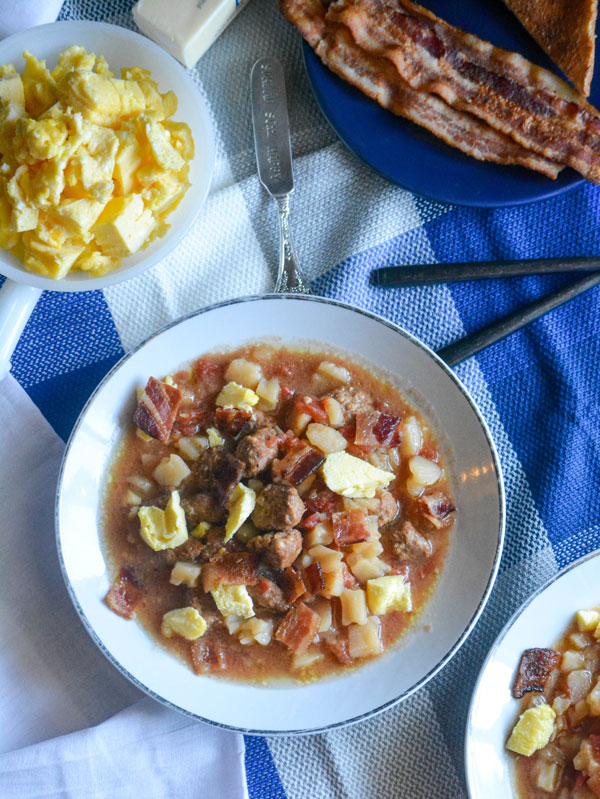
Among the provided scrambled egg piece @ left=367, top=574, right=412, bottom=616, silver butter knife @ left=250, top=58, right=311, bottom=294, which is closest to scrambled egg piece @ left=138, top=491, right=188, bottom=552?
scrambled egg piece @ left=367, top=574, right=412, bottom=616

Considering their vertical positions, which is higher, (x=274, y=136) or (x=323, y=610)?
(x=274, y=136)

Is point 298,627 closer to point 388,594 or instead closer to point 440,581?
point 388,594

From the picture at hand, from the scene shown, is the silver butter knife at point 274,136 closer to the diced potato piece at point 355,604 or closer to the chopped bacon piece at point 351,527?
the chopped bacon piece at point 351,527

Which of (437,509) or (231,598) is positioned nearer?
(231,598)

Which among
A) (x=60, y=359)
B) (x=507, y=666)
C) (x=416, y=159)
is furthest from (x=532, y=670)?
(x=60, y=359)

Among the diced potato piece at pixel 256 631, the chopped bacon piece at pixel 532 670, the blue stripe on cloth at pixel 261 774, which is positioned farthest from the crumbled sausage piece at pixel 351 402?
the blue stripe on cloth at pixel 261 774

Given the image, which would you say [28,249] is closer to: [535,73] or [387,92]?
[387,92]

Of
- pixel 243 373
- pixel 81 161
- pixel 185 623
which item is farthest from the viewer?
pixel 243 373

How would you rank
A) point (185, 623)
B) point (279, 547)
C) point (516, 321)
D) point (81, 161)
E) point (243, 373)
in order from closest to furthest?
point (81, 161)
point (279, 547)
point (185, 623)
point (243, 373)
point (516, 321)
